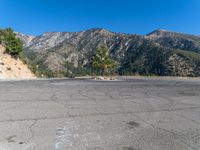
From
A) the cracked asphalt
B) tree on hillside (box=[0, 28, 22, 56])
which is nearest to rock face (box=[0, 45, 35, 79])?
tree on hillside (box=[0, 28, 22, 56])

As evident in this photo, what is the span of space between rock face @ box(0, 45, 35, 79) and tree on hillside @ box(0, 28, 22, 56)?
1371 mm

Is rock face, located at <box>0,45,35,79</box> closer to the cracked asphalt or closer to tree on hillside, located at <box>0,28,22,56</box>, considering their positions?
tree on hillside, located at <box>0,28,22,56</box>

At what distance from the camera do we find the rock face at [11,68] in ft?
153

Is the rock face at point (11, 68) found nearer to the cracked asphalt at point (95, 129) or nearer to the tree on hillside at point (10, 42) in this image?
the tree on hillside at point (10, 42)

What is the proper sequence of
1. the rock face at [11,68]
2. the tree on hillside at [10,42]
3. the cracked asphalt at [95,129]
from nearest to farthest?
the cracked asphalt at [95,129] < the rock face at [11,68] < the tree on hillside at [10,42]

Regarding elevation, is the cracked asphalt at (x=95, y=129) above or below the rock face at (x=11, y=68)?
below

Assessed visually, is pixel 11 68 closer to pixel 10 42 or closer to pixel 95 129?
pixel 10 42

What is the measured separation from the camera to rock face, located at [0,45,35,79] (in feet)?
153

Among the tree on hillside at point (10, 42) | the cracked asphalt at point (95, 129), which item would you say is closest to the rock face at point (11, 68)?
the tree on hillside at point (10, 42)

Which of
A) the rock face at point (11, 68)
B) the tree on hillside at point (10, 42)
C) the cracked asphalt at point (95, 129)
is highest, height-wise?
the tree on hillside at point (10, 42)

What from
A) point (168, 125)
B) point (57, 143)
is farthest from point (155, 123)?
point (57, 143)

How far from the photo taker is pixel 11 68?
49188mm

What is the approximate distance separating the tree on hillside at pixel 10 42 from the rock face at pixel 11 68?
1371 millimetres

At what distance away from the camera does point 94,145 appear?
4926 mm
